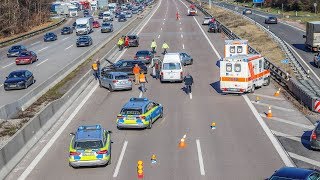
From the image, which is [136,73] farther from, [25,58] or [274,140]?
[25,58]

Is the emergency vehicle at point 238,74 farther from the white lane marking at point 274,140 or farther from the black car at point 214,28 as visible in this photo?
the black car at point 214,28

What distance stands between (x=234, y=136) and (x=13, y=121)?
12.9 metres

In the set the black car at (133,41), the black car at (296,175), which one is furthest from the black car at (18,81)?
the black car at (296,175)

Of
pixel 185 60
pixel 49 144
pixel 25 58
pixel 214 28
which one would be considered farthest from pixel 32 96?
pixel 214 28

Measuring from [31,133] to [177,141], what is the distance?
22.6ft

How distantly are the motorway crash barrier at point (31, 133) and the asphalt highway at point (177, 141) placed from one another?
495 millimetres

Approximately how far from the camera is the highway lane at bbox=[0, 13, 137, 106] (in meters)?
41.0

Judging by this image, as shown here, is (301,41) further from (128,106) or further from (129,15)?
(129,15)

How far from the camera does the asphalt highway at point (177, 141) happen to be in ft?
69.6

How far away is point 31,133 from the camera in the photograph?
25.5 m

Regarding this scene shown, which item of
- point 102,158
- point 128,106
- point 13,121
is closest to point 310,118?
point 128,106

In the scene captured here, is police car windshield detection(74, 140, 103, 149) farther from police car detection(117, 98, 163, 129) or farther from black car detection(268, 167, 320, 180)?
black car detection(268, 167, 320, 180)

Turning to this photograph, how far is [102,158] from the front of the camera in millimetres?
21312

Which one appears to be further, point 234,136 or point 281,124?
point 281,124
